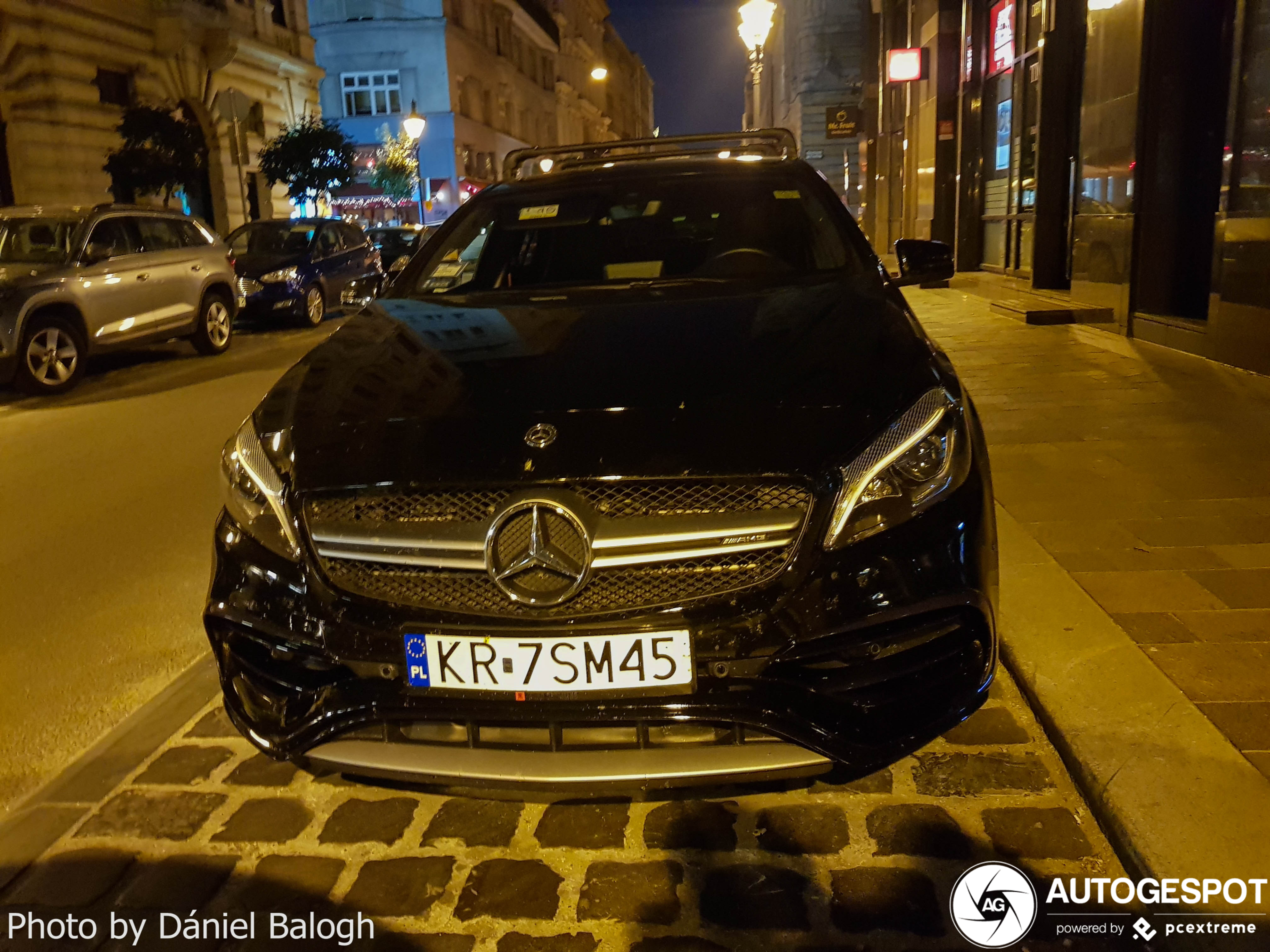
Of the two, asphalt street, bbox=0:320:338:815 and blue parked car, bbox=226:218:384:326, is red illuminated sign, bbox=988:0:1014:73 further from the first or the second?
asphalt street, bbox=0:320:338:815

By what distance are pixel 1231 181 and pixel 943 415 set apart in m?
6.65

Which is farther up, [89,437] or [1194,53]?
[1194,53]

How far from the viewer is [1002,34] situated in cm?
1567

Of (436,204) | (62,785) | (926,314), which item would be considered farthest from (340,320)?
(436,204)

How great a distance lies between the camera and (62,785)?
293cm

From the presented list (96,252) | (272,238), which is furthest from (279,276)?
(96,252)

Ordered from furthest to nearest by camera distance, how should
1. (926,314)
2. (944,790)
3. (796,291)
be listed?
(926,314) < (796,291) < (944,790)

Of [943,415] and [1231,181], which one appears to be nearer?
[943,415]

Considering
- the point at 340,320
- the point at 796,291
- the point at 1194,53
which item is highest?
the point at 1194,53

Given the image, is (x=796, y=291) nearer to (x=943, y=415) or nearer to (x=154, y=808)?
(x=943, y=415)

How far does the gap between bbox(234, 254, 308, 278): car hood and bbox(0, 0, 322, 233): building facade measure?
270 centimetres

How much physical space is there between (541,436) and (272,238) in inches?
616

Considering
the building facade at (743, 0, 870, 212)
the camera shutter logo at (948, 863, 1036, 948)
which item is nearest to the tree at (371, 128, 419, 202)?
the building facade at (743, 0, 870, 212)

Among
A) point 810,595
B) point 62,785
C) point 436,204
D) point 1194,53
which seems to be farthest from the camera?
point 436,204
